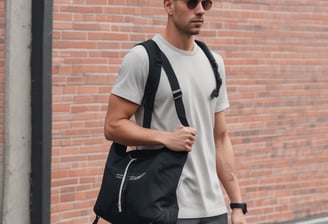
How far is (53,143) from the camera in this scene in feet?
23.2

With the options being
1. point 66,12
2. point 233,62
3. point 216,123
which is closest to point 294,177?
point 233,62

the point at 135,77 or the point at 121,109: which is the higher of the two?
the point at 135,77

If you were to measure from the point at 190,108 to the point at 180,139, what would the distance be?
0.20 metres

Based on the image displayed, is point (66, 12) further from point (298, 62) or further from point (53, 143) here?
point (298, 62)

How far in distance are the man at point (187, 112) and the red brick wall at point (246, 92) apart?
9.15 ft

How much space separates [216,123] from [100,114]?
2845 mm

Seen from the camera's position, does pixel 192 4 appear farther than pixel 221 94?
No

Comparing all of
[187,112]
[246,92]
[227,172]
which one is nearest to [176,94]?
[187,112]

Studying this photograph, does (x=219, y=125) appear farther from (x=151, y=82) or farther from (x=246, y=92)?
(x=246, y=92)

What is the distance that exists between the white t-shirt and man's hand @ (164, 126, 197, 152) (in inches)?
3.6

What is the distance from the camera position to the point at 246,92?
8852mm

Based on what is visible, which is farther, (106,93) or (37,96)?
(106,93)

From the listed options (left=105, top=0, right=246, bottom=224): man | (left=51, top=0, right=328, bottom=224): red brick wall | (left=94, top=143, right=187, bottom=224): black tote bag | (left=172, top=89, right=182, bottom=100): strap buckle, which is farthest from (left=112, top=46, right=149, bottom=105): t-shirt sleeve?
(left=51, top=0, right=328, bottom=224): red brick wall

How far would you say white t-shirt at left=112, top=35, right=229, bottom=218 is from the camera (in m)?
4.23
